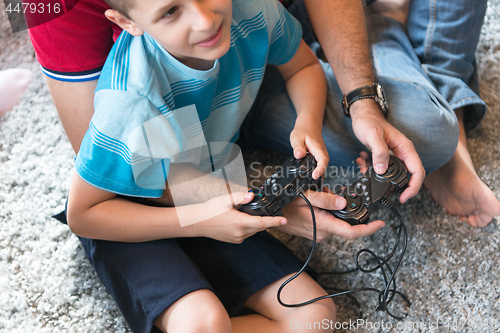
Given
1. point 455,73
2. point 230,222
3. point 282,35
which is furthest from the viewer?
point 455,73

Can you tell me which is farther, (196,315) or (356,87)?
(356,87)

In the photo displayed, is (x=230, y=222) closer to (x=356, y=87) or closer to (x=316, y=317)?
(x=316, y=317)

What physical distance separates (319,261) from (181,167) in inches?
14.2

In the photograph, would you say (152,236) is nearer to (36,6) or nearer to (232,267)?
(232,267)

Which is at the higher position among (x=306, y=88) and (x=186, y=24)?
(x=186, y=24)

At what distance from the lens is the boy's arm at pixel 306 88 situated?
78cm

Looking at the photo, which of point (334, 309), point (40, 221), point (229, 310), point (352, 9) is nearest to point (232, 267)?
point (229, 310)

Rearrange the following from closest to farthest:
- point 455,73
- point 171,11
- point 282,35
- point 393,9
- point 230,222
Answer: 1. point 171,11
2. point 230,222
3. point 282,35
4. point 455,73
5. point 393,9

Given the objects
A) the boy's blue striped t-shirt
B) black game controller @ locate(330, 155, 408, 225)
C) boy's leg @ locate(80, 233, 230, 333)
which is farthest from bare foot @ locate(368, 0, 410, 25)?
boy's leg @ locate(80, 233, 230, 333)

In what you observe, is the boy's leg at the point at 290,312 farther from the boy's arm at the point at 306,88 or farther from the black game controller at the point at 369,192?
the boy's arm at the point at 306,88

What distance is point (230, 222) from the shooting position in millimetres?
651

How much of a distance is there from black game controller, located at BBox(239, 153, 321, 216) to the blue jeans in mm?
254

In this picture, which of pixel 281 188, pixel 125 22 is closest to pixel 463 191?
pixel 281 188

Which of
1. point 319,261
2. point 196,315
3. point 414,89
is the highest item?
point 414,89
